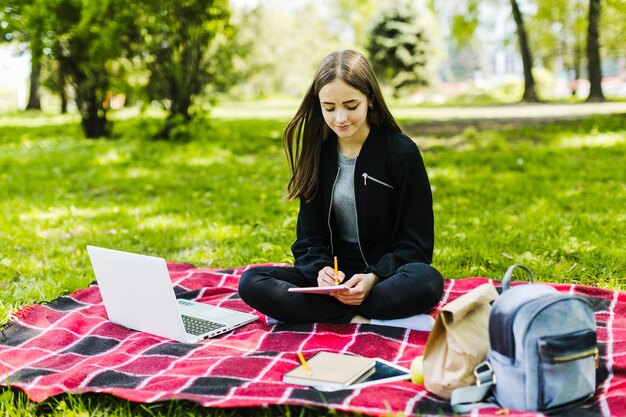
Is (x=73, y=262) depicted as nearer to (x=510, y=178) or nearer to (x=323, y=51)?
(x=510, y=178)

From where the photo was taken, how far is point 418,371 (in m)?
2.37

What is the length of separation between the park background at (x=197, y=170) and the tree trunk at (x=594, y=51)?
0.05 m

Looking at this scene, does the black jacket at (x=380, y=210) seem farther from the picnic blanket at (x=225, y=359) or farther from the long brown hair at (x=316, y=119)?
the picnic blanket at (x=225, y=359)

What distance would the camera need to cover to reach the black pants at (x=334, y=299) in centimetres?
292

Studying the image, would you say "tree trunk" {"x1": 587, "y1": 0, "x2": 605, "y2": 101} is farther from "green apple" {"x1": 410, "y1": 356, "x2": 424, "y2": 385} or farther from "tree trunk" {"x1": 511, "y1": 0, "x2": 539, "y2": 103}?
"green apple" {"x1": 410, "y1": 356, "x2": 424, "y2": 385}

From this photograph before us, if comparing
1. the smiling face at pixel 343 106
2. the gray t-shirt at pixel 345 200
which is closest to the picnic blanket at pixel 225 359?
the gray t-shirt at pixel 345 200

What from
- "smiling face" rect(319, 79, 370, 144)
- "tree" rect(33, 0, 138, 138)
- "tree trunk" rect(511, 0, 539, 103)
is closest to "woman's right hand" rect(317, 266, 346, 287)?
"smiling face" rect(319, 79, 370, 144)

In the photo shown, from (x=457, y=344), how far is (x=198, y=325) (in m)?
1.41

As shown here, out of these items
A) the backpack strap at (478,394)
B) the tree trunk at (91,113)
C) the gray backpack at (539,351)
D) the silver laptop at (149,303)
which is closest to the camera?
the gray backpack at (539,351)

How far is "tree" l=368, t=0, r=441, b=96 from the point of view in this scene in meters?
23.5

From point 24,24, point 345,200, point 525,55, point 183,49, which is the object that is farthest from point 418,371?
point 525,55

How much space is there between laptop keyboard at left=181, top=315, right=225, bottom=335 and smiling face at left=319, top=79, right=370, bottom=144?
1.09 meters

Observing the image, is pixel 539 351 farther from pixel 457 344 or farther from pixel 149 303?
pixel 149 303

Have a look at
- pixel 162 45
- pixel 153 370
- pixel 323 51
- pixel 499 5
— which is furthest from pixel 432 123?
pixel 323 51
